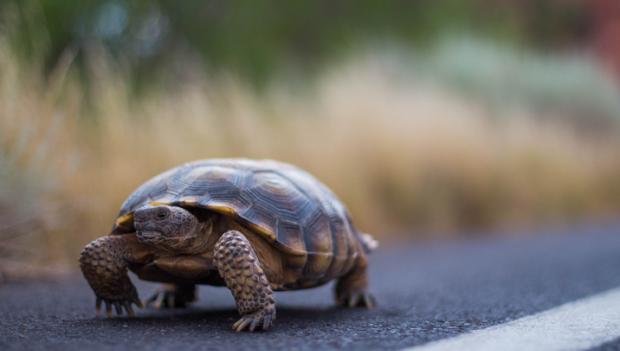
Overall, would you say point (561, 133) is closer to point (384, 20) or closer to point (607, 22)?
point (384, 20)

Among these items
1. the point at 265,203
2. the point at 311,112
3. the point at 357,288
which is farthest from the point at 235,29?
the point at 265,203

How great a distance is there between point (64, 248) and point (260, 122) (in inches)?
112

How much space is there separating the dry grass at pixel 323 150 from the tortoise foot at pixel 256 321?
90.5 inches

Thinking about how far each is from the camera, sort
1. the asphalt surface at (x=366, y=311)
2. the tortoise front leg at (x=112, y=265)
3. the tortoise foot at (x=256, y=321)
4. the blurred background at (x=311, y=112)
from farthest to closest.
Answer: the blurred background at (x=311, y=112), the tortoise front leg at (x=112, y=265), the tortoise foot at (x=256, y=321), the asphalt surface at (x=366, y=311)

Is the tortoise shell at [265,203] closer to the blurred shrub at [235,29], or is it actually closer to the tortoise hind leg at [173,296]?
the tortoise hind leg at [173,296]

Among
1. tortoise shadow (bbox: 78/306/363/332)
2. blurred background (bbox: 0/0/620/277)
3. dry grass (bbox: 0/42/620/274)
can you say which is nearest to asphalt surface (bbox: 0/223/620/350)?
tortoise shadow (bbox: 78/306/363/332)

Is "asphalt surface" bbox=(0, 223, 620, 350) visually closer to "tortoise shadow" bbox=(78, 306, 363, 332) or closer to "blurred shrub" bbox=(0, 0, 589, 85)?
"tortoise shadow" bbox=(78, 306, 363, 332)

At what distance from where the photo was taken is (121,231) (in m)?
2.90

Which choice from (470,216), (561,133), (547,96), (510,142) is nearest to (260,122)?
(470,216)

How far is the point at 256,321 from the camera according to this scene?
2432 millimetres

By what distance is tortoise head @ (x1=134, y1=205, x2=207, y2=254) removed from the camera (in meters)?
2.56

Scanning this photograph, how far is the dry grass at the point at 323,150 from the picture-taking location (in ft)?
15.0

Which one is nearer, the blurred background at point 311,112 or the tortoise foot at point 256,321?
the tortoise foot at point 256,321

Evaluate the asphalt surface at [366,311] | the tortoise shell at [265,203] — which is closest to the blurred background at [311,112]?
the asphalt surface at [366,311]
